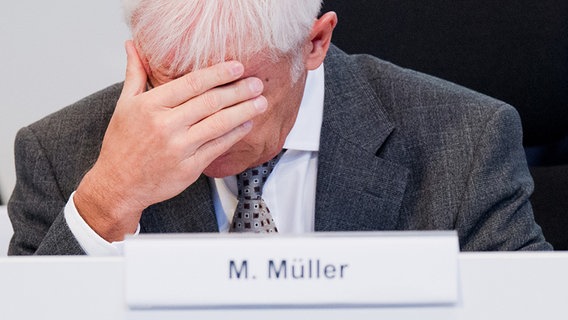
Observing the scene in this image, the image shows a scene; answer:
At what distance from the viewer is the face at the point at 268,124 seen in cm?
114

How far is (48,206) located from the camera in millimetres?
1322

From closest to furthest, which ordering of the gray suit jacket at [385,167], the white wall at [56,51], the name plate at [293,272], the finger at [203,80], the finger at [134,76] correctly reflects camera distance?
the name plate at [293,272] → the finger at [203,80] → the finger at [134,76] → the gray suit jacket at [385,167] → the white wall at [56,51]

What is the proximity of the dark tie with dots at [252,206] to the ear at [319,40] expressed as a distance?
164 mm

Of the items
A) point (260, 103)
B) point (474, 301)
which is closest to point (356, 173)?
point (260, 103)

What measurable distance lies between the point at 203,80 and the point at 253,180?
0.29 m

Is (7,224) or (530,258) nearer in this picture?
(530,258)

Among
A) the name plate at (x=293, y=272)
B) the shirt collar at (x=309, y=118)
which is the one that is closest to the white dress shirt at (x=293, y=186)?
the shirt collar at (x=309, y=118)

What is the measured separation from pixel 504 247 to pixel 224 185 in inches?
15.5

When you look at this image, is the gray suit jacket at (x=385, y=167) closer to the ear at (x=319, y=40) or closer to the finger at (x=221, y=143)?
the ear at (x=319, y=40)

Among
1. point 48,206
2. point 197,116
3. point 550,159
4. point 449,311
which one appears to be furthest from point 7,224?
point 550,159

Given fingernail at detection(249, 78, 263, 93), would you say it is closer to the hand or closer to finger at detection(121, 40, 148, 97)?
the hand

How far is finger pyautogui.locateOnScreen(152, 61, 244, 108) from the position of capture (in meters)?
1.03

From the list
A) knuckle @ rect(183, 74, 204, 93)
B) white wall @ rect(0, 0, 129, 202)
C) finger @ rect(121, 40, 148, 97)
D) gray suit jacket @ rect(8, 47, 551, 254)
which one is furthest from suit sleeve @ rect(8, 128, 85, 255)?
white wall @ rect(0, 0, 129, 202)

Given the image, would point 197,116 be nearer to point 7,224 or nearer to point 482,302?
point 7,224
